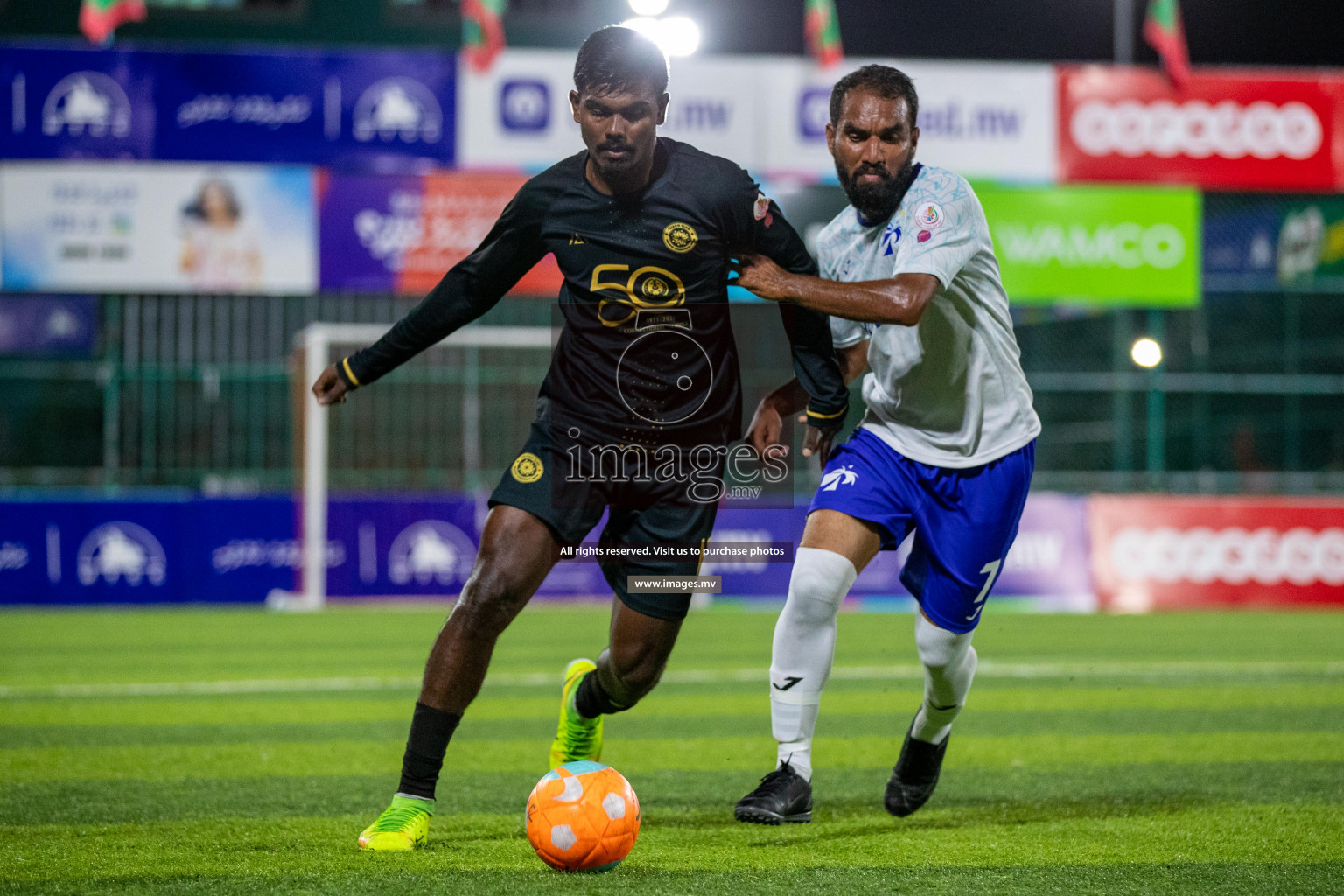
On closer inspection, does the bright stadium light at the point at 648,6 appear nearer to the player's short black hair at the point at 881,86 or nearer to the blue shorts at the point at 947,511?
the player's short black hair at the point at 881,86

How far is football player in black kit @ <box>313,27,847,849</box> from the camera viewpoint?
161 inches

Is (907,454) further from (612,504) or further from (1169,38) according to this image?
(1169,38)

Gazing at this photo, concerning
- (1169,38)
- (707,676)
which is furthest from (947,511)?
(1169,38)

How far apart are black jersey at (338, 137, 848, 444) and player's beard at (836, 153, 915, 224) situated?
1.00 feet

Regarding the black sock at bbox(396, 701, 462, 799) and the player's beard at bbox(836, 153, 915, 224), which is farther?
the player's beard at bbox(836, 153, 915, 224)

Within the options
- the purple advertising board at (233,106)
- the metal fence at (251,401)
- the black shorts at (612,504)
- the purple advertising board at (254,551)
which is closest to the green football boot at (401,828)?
the black shorts at (612,504)

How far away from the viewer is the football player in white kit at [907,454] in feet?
14.7

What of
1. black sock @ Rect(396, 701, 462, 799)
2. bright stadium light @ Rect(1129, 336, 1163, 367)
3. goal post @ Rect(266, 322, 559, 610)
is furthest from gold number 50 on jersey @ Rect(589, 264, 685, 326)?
goal post @ Rect(266, 322, 559, 610)

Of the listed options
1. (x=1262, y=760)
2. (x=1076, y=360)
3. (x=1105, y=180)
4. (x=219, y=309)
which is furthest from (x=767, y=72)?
(x=1262, y=760)

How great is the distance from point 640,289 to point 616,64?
0.64m

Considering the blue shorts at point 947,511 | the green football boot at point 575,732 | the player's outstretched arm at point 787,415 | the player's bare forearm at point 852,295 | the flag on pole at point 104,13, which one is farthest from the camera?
the flag on pole at point 104,13

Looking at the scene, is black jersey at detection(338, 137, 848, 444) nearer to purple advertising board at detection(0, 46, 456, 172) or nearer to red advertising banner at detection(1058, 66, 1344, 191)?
purple advertising board at detection(0, 46, 456, 172)

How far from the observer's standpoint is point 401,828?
4.00 m

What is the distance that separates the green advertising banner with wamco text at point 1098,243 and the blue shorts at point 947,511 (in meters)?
12.5
